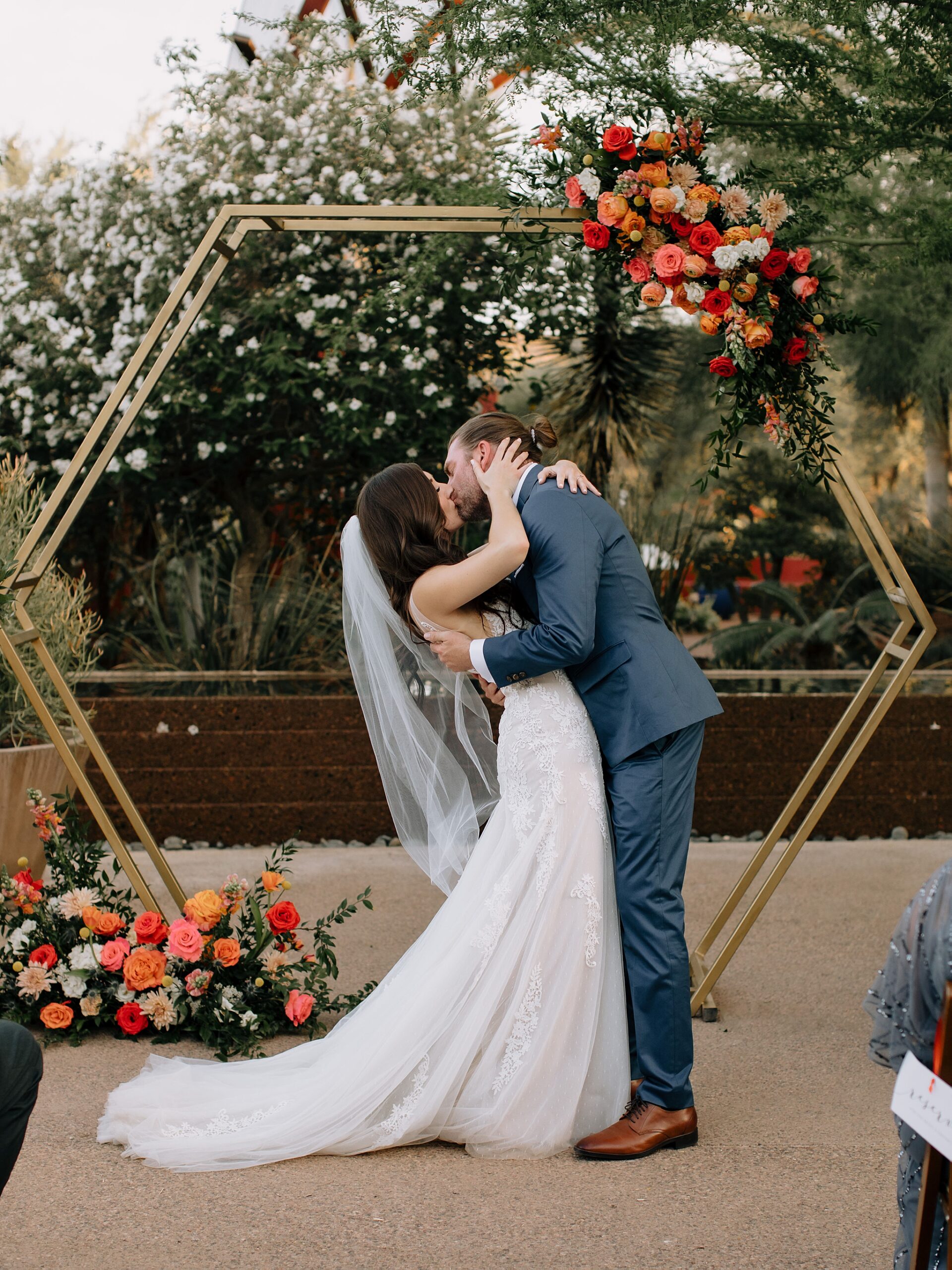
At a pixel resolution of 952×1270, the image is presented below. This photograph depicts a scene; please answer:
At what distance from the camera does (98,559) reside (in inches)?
328

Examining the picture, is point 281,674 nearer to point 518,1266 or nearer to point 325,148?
point 325,148

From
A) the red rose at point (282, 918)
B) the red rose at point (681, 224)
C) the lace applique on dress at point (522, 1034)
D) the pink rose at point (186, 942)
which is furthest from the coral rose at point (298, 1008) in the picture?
the red rose at point (681, 224)

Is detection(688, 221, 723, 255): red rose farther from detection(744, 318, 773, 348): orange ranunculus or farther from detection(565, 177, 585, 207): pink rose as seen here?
detection(565, 177, 585, 207): pink rose

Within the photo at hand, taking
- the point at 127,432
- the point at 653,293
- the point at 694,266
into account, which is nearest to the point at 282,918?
the point at 127,432

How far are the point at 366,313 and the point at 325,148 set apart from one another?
122 centimetres

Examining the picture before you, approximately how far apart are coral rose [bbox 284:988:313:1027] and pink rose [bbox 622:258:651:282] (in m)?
2.34

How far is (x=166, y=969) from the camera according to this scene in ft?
11.3

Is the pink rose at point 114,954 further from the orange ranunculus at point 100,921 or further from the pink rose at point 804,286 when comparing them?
the pink rose at point 804,286

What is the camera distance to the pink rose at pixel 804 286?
3203 millimetres

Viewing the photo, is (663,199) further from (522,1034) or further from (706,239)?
(522,1034)

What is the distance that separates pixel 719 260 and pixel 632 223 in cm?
27

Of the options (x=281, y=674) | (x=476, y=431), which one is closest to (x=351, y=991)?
(x=476, y=431)

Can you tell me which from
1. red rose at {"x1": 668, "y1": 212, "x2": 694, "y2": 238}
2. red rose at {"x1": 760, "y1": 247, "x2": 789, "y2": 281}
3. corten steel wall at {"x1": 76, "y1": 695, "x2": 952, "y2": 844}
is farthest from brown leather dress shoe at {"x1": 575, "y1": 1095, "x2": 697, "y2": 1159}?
corten steel wall at {"x1": 76, "y1": 695, "x2": 952, "y2": 844}

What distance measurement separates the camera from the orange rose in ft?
11.0
